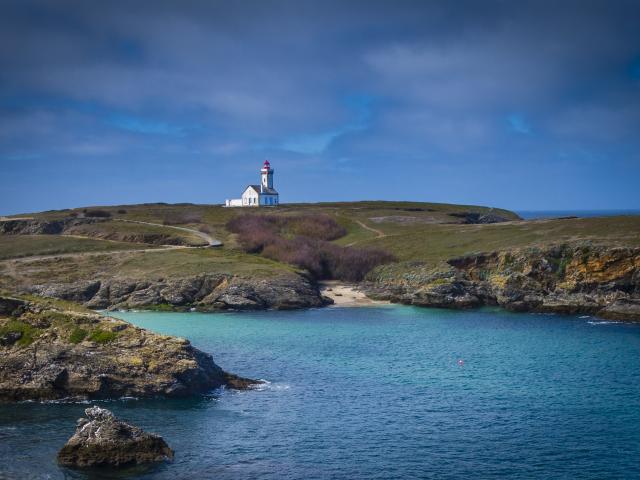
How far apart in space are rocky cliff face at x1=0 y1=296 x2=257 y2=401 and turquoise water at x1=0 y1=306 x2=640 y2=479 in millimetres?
1418

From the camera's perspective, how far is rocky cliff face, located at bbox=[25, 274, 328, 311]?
98.8m

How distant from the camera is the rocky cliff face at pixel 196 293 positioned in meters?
98.8

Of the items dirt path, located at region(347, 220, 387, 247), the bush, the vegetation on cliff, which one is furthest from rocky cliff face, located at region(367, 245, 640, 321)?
dirt path, located at region(347, 220, 387, 247)

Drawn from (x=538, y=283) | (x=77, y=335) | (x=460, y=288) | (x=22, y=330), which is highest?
(x=538, y=283)

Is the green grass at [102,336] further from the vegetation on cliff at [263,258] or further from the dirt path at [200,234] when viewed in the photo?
the dirt path at [200,234]

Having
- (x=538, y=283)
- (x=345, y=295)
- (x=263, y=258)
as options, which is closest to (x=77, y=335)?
(x=345, y=295)

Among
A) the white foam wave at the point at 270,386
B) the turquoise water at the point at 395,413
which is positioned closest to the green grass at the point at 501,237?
the turquoise water at the point at 395,413

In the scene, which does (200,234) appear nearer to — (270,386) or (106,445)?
(270,386)

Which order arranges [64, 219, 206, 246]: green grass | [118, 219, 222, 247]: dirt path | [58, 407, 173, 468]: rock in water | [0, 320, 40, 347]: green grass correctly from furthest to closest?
1. [64, 219, 206, 246]: green grass
2. [118, 219, 222, 247]: dirt path
3. [0, 320, 40, 347]: green grass
4. [58, 407, 173, 468]: rock in water

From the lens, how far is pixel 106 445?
3744 centimetres

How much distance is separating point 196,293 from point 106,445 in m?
64.7

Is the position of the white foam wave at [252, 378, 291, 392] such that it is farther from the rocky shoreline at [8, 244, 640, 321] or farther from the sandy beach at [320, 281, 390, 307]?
the sandy beach at [320, 281, 390, 307]

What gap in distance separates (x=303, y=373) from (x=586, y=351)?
26573 millimetres

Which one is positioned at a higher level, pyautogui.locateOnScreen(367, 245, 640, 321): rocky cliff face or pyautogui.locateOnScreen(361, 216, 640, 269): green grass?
pyautogui.locateOnScreen(361, 216, 640, 269): green grass
